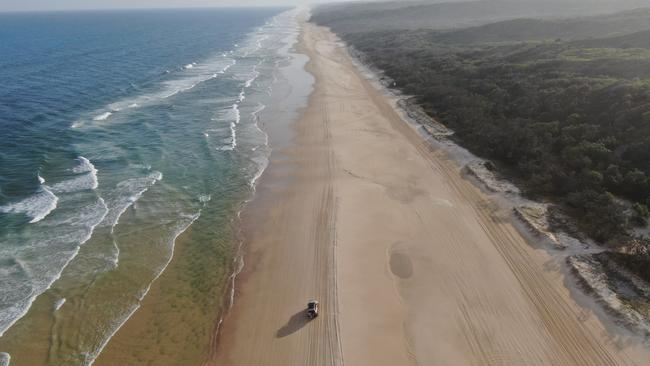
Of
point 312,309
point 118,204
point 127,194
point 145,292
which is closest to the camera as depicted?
point 312,309

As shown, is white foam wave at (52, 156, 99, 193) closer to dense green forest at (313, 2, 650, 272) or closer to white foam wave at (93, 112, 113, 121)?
white foam wave at (93, 112, 113, 121)

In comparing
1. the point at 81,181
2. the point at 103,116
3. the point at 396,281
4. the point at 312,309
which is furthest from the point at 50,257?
the point at 103,116

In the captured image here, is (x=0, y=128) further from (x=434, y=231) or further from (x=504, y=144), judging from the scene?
(x=504, y=144)

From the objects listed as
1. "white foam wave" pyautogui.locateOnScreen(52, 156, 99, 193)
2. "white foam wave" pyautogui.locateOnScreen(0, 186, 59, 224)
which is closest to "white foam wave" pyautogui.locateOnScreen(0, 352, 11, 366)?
"white foam wave" pyautogui.locateOnScreen(0, 186, 59, 224)

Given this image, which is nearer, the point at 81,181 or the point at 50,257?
the point at 50,257

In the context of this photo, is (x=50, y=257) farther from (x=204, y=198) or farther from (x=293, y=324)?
(x=293, y=324)

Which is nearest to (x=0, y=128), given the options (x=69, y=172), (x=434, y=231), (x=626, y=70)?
(x=69, y=172)

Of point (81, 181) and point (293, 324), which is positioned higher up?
point (81, 181)
